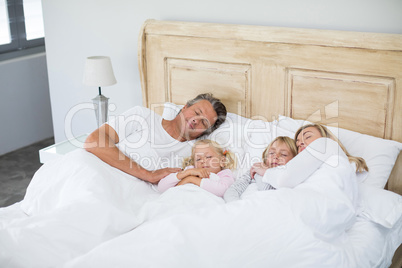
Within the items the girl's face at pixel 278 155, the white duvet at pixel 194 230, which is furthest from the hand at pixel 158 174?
the girl's face at pixel 278 155

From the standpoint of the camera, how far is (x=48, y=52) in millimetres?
3311

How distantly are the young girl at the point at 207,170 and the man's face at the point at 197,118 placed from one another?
11cm

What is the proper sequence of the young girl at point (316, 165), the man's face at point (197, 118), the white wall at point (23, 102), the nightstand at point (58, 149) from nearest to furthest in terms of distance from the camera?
1. the young girl at point (316, 165)
2. the man's face at point (197, 118)
3. the nightstand at point (58, 149)
4. the white wall at point (23, 102)

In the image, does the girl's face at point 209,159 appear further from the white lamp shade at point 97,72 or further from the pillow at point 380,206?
the white lamp shade at point 97,72

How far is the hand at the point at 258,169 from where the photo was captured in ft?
6.95

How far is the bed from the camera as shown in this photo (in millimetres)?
1582

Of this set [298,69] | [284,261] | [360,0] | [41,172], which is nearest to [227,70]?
[298,69]

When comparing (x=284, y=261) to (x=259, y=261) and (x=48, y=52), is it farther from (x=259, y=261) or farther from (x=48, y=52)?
(x=48, y=52)

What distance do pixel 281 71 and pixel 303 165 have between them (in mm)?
646

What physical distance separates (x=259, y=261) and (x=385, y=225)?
24.3 inches

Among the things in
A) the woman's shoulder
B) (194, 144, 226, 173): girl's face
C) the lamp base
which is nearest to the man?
(194, 144, 226, 173): girl's face

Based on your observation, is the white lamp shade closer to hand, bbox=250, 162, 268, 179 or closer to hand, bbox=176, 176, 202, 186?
hand, bbox=176, 176, 202, 186

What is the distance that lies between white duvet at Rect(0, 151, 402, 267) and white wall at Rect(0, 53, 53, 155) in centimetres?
210

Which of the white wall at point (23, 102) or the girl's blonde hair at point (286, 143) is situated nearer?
the girl's blonde hair at point (286, 143)
